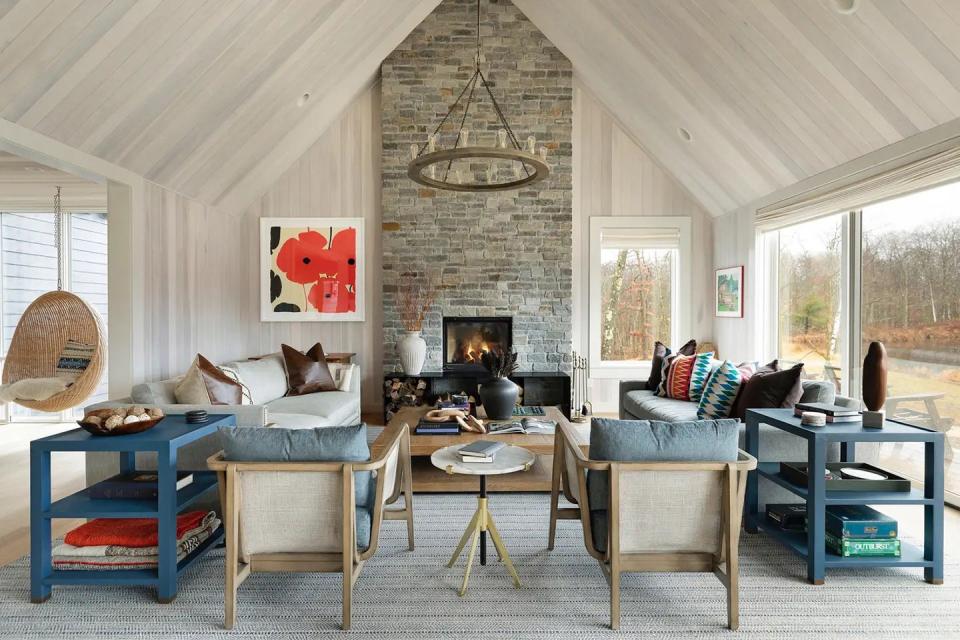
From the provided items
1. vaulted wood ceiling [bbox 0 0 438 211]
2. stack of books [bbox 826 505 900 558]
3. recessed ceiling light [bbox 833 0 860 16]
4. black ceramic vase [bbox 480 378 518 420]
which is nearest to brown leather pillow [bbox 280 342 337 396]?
vaulted wood ceiling [bbox 0 0 438 211]

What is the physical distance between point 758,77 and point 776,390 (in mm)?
2209

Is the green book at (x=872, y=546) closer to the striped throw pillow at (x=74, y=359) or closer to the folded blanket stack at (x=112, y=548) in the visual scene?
the folded blanket stack at (x=112, y=548)

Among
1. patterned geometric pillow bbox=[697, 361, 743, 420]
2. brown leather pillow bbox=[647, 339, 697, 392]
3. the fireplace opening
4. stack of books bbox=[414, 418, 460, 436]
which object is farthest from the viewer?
the fireplace opening

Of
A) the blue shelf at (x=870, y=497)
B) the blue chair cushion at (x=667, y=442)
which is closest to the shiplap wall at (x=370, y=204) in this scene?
the blue shelf at (x=870, y=497)

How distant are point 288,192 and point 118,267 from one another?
8.42 feet

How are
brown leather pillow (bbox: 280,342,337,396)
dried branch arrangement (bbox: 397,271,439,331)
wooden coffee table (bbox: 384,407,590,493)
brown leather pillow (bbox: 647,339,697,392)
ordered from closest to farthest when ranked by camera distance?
wooden coffee table (bbox: 384,407,590,493) < brown leather pillow (bbox: 647,339,697,392) < brown leather pillow (bbox: 280,342,337,396) < dried branch arrangement (bbox: 397,271,439,331)

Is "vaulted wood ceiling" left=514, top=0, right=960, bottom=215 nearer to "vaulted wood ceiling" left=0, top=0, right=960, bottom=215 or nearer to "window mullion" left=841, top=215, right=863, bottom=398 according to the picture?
"vaulted wood ceiling" left=0, top=0, right=960, bottom=215

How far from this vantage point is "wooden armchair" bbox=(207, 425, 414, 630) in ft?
6.63

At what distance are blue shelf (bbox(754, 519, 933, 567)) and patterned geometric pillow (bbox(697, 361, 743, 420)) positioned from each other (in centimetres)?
105

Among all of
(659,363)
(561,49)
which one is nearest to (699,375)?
(659,363)

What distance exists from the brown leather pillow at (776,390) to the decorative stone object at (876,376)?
1.81 feet

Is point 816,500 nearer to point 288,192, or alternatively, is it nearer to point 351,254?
point 351,254

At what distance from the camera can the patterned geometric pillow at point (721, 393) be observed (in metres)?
3.62

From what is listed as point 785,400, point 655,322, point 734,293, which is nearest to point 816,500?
point 785,400
